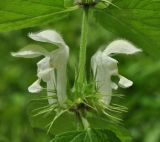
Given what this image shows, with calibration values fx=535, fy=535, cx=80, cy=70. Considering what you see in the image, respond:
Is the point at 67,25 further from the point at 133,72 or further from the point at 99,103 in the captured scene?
the point at 99,103

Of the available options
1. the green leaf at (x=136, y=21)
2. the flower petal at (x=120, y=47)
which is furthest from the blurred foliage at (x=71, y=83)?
the flower petal at (x=120, y=47)

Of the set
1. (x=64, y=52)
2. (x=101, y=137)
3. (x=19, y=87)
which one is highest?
(x=64, y=52)

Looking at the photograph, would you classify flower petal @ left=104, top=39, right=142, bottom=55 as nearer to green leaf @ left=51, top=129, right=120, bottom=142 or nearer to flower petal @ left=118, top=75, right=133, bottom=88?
flower petal @ left=118, top=75, right=133, bottom=88

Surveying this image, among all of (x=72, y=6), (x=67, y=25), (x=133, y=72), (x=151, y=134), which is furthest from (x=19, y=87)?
(x=72, y=6)

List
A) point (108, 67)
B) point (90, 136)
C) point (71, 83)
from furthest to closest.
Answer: point (71, 83) < point (108, 67) < point (90, 136)

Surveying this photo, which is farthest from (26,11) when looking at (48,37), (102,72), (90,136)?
(90,136)

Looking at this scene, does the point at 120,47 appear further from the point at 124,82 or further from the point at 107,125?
the point at 107,125

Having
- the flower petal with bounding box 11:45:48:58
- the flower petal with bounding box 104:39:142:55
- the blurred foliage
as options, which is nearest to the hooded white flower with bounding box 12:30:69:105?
the flower petal with bounding box 11:45:48:58
